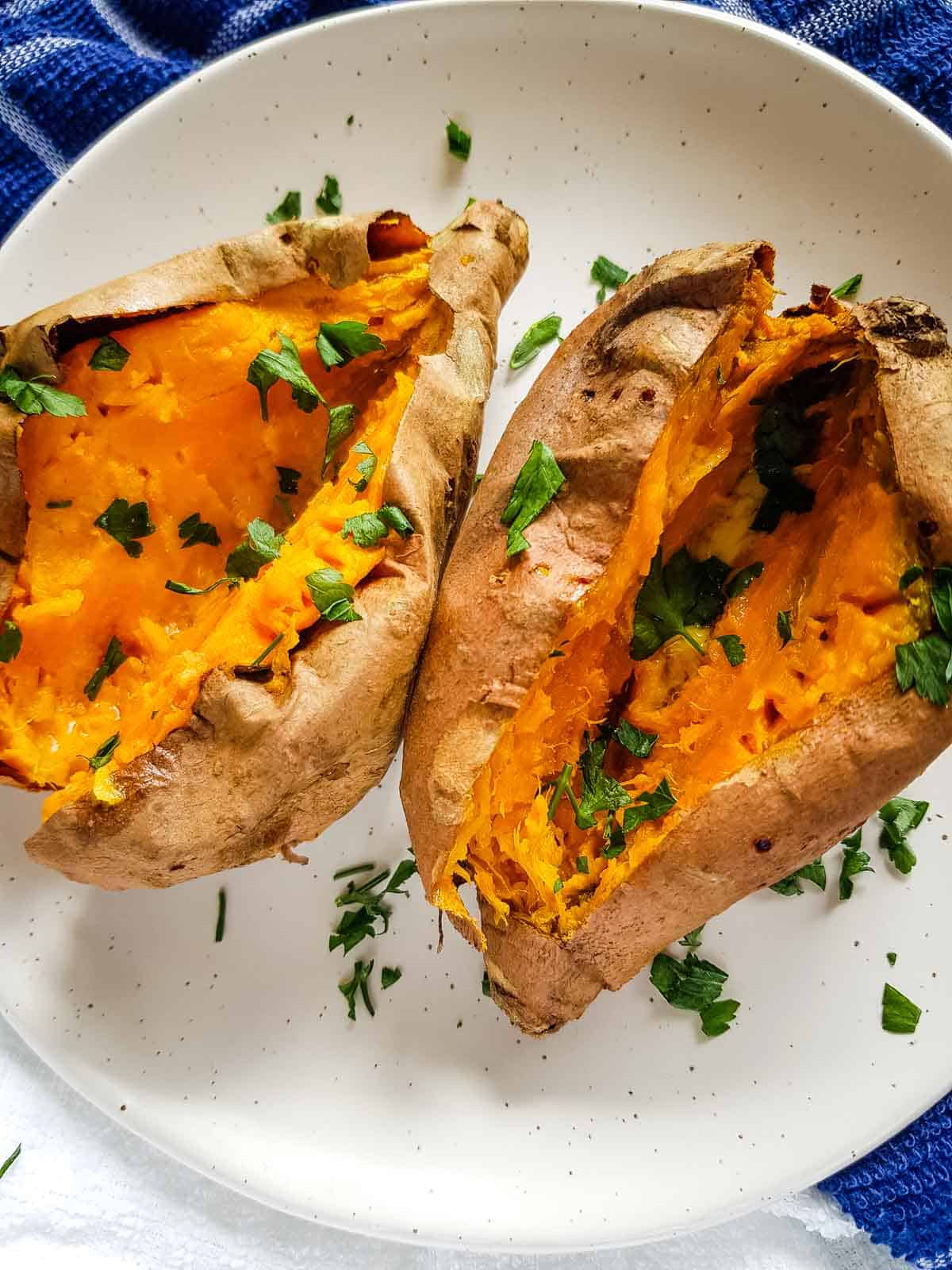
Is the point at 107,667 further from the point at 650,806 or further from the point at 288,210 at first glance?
the point at 288,210

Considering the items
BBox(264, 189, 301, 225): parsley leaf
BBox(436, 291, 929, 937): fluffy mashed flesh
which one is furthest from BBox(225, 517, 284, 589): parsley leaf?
BBox(264, 189, 301, 225): parsley leaf

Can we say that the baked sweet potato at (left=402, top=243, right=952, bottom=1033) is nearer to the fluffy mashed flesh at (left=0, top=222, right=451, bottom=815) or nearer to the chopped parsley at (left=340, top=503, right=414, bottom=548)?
the chopped parsley at (left=340, top=503, right=414, bottom=548)

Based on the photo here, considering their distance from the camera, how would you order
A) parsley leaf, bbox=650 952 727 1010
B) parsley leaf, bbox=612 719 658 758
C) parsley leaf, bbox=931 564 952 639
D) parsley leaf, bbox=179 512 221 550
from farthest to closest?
parsley leaf, bbox=650 952 727 1010
parsley leaf, bbox=179 512 221 550
parsley leaf, bbox=612 719 658 758
parsley leaf, bbox=931 564 952 639

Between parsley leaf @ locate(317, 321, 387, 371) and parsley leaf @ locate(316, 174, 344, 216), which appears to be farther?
parsley leaf @ locate(316, 174, 344, 216)

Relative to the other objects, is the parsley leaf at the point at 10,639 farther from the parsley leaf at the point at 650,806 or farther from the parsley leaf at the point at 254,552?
the parsley leaf at the point at 650,806

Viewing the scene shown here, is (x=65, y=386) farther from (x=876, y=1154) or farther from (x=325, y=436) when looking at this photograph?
(x=876, y=1154)

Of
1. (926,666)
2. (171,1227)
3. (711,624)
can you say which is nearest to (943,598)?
(926,666)

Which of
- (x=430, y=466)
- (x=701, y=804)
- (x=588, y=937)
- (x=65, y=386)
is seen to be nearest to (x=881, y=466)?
(x=701, y=804)
